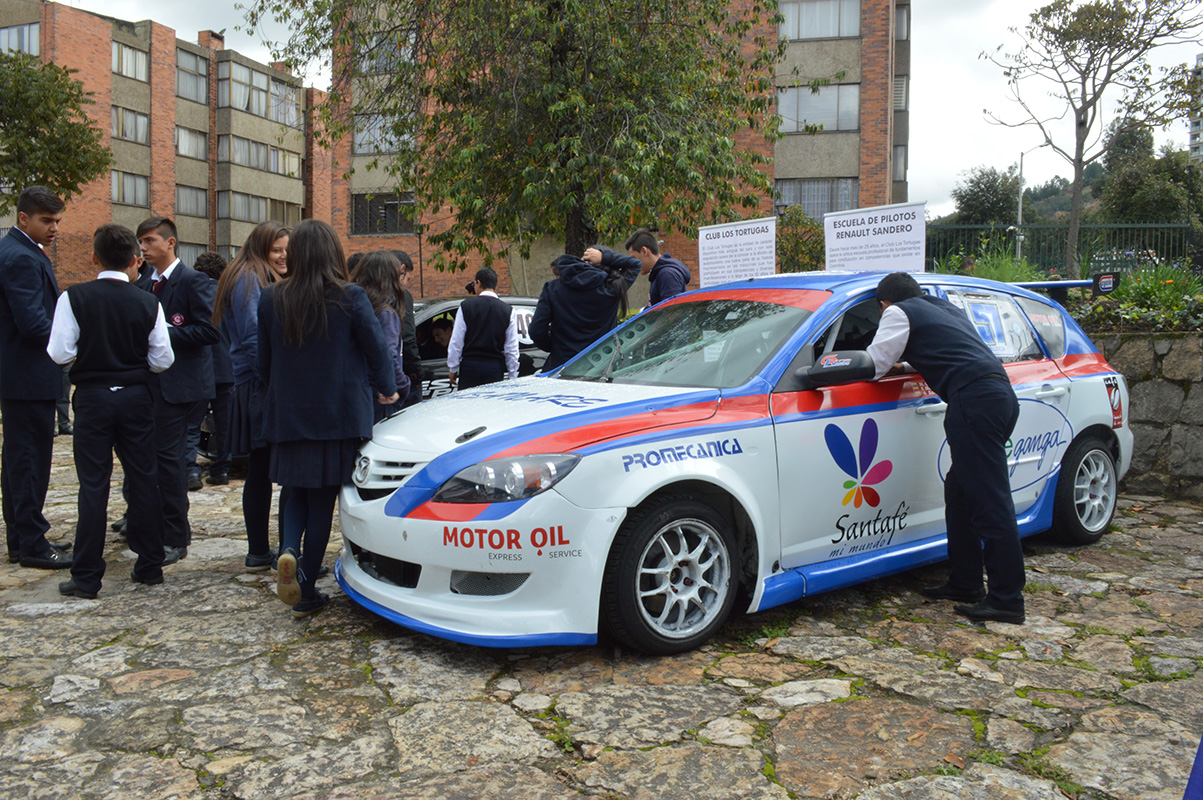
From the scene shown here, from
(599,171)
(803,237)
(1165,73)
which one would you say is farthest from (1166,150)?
(599,171)

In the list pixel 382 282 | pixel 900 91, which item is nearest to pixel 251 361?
pixel 382 282

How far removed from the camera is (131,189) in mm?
40375

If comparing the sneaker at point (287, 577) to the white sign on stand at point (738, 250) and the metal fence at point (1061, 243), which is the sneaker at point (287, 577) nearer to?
the white sign on stand at point (738, 250)

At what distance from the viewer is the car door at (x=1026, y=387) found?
493 cm

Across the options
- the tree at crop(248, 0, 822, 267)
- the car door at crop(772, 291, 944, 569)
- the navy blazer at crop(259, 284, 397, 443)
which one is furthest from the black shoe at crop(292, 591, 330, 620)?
the tree at crop(248, 0, 822, 267)

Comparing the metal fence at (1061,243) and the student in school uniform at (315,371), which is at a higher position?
the metal fence at (1061,243)

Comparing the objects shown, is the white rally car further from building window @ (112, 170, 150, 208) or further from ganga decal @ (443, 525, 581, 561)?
building window @ (112, 170, 150, 208)

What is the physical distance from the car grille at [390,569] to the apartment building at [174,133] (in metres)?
34.9

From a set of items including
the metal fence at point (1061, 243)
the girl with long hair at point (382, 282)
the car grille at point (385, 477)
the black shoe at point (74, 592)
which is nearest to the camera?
the car grille at point (385, 477)

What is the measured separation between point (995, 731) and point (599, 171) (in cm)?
1146

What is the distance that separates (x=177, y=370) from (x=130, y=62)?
139 feet

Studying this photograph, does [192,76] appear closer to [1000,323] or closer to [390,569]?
[1000,323]

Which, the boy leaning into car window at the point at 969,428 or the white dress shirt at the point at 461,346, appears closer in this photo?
the boy leaning into car window at the point at 969,428

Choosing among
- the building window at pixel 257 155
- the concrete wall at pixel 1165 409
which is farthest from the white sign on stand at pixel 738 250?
the building window at pixel 257 155
